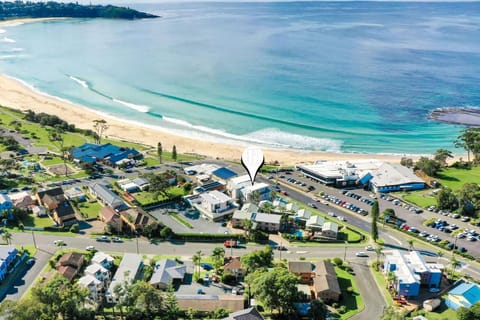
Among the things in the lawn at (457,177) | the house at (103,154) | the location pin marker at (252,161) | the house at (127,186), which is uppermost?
the location pin marker at (252,161)

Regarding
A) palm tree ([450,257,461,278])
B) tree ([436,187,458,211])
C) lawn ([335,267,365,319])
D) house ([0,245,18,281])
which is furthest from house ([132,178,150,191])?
tree ([436,187,458,211])

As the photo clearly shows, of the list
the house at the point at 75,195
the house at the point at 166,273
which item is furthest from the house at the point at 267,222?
the house at the point at 75,195

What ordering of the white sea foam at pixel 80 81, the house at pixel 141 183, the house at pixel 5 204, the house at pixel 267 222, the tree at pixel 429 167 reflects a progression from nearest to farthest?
1. the house at pixel 267 222
2. the house at pixel 5 204
3. the house at pixel 141 183
4. the tree at pixel 429 167
5. the white sea foam at pixel 80 81

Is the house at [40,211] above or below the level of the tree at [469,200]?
below

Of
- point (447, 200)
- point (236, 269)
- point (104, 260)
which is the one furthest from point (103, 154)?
point (447, 200)

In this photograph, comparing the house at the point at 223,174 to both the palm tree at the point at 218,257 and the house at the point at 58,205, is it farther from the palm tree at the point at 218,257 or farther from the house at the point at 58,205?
the palm tree at the point at 218,257

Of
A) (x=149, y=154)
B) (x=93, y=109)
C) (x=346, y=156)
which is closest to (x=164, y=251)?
(x=149, y=154)
